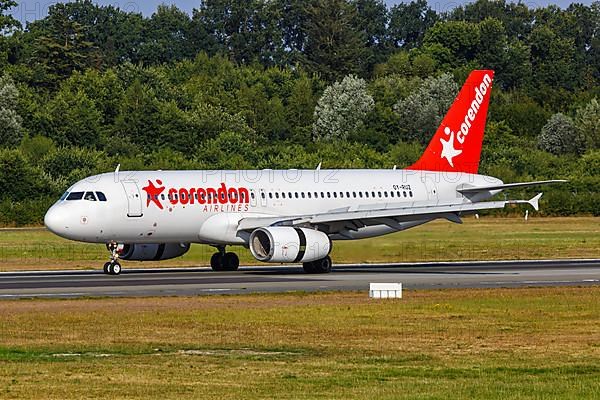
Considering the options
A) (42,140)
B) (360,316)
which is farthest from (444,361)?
(42,140)

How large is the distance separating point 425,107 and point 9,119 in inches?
1484

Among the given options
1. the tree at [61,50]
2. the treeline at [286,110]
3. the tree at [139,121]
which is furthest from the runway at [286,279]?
the tree at [61,50]

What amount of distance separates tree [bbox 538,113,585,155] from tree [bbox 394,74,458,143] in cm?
1008

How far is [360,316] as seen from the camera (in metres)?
33.1

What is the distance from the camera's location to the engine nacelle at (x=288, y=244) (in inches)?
1893

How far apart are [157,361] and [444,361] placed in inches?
199

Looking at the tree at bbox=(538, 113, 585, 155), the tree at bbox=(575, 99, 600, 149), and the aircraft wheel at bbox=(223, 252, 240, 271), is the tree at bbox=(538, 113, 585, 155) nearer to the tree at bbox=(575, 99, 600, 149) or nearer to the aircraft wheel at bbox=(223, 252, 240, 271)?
the tree at bbox=(575, 99, 600, 149)

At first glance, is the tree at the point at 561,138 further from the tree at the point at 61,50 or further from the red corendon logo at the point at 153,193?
the red corendon logo at the point at 153,193

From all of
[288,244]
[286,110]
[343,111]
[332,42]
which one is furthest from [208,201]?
[332,42]

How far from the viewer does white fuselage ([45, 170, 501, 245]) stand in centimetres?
4888

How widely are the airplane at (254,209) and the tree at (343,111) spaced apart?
72.1 meters

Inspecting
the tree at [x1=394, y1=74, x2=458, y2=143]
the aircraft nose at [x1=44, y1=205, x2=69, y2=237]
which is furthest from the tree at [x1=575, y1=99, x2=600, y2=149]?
the aircraft nose at [x1=44, y1=205, x2=69, y2=237]

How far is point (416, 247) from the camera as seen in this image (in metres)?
61.4

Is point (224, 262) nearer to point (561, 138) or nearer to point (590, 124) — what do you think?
point (590, 124)
